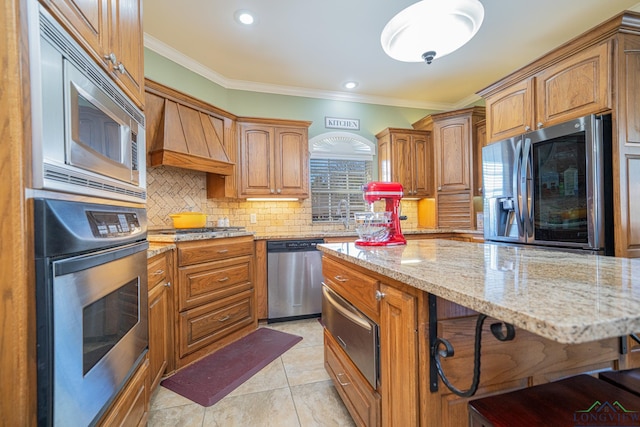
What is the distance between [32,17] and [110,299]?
31.0 inches

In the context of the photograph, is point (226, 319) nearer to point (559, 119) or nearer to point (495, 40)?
point (559, 119)

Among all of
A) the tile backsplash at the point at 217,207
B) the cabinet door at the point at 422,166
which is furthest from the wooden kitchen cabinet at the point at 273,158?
the cabinet door at the point at 422,166

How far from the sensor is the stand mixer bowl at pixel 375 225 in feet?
5.28

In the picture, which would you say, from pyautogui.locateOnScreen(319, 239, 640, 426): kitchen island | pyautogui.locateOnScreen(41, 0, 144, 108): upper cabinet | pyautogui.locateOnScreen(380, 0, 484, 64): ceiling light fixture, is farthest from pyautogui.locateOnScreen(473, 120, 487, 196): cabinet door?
pyautogui.locateOnScreen(41, 0, 144, 108): upper cabinet

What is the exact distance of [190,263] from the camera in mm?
2162

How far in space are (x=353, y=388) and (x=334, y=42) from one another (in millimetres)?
2985

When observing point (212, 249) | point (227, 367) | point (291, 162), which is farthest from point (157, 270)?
point (291, 162)

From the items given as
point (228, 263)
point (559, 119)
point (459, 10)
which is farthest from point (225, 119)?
point (559, 119)

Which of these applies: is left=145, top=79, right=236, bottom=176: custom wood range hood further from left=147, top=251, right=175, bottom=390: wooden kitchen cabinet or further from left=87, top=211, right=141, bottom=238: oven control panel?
left=87, top=211, right=141, bottom=238: oven control panel

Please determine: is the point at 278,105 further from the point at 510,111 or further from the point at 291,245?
the point at 510,111

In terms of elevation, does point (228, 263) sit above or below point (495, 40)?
below

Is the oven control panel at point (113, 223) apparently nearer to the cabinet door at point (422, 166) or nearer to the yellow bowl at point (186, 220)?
the yellow bowl at point (186, 220)

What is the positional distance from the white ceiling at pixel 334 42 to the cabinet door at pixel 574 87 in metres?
0.64

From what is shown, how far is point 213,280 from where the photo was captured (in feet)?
7.67
